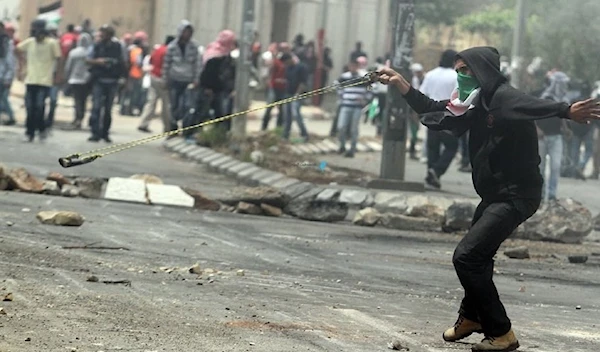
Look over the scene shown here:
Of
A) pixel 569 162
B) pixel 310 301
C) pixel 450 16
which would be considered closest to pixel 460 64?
pixel 310 301

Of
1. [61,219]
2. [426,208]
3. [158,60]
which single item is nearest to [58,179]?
[61,219]

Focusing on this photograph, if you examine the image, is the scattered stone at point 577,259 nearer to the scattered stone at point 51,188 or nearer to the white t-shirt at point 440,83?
the scattered stone at point 51,188

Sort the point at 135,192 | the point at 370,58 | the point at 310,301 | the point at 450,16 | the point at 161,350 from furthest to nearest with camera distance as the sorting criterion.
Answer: the point at 450,16 < the point at 370,58 < the point at 135,192 < the point at 310,301 < the point at 161,350

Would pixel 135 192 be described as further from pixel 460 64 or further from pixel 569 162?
pixel 569 162

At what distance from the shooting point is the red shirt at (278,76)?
82.2 feet

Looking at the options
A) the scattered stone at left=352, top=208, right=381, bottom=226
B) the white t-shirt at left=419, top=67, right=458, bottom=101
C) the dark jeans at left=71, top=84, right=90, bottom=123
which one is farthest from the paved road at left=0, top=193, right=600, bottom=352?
the dark jeans at left=71, top=84, right=90, bottom=123

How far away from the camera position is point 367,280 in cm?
978

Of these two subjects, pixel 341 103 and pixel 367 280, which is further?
pixel 341 103

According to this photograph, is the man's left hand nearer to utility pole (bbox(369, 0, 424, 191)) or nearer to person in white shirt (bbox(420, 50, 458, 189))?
utility pole (bbox(369, 0, 424, 191))

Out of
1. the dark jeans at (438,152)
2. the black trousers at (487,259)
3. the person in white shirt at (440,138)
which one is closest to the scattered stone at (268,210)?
the person in white shirt at (440,138)

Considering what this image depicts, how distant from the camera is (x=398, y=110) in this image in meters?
17.0

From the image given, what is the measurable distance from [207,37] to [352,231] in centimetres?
2655

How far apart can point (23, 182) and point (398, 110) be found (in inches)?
196

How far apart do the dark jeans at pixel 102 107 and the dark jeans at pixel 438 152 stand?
5485 mm
